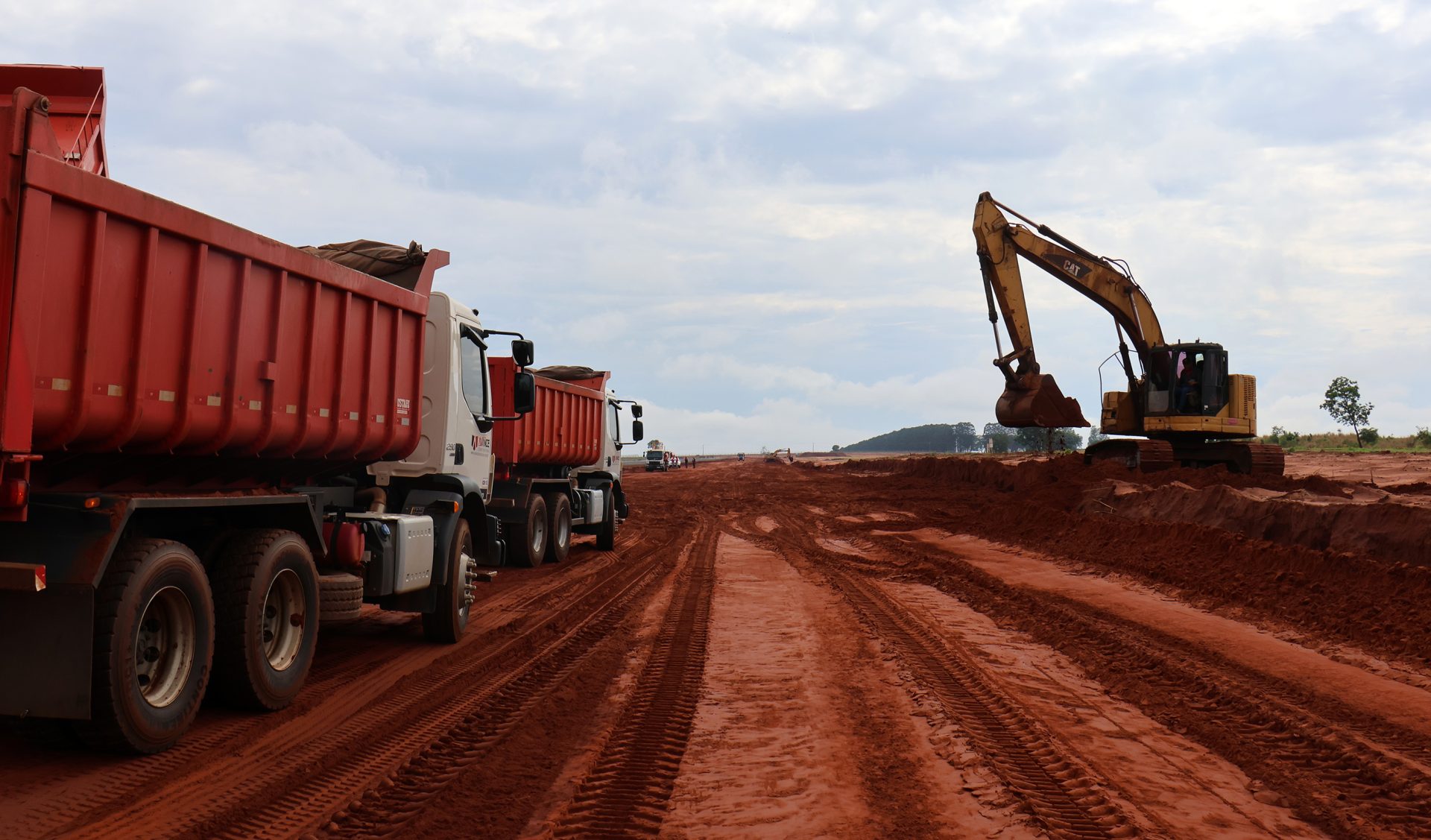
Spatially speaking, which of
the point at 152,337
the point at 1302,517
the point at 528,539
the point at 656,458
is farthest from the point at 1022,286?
the point at 656,458

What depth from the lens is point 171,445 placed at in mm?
5543

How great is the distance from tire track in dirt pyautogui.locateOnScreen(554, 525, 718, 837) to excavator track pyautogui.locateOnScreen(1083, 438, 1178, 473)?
17389 millimetres

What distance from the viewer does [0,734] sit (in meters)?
5.59

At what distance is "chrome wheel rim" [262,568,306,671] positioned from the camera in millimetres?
6590

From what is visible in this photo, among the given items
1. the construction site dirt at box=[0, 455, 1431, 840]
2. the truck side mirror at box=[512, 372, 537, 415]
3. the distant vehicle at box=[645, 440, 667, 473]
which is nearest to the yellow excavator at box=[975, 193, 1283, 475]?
the construction site dirt at box=[0, 455, 1431, 840]

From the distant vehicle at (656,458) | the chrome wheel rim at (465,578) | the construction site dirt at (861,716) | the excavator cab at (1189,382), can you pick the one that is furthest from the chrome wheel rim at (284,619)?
the distant vehicle at (656,458)

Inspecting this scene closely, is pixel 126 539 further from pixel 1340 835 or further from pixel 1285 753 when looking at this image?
pixel 1285 753

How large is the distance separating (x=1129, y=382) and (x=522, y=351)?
20.1 meters

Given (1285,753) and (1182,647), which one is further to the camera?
(1182,647)

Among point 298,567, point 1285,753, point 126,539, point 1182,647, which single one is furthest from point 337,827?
point 1182,647

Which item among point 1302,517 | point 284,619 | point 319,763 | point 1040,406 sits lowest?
point 319,763

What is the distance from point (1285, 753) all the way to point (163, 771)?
20.7 feet

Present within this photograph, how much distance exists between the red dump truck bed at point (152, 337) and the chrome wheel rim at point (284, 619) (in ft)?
2.71

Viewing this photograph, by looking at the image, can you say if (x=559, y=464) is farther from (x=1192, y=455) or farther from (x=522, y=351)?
(x=1192, y=455)
